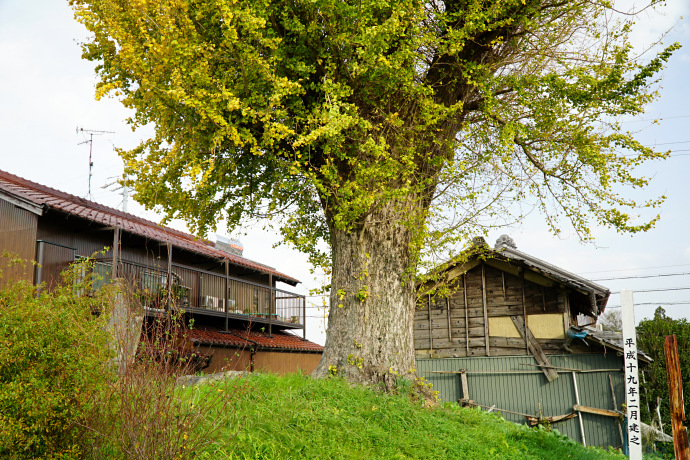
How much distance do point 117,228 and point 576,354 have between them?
13707 mm

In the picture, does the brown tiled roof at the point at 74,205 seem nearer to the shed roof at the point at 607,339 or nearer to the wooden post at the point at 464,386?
the wooden post at the point at 464,386

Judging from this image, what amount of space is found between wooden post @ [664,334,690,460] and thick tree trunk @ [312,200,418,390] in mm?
4181

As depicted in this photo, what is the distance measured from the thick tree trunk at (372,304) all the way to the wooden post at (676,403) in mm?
4181

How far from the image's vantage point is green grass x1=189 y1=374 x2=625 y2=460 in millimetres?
6715

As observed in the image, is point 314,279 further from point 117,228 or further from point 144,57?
point 117,228

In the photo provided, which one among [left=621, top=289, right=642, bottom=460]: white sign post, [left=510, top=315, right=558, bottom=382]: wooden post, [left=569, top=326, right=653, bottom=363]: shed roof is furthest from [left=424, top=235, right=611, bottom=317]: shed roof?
[left=621, top=289, right=642, bottom=460]: white sign post

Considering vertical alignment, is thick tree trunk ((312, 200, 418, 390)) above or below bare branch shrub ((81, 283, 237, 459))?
above

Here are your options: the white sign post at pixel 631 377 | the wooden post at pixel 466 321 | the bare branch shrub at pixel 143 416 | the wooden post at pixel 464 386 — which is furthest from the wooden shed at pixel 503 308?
the bare branch shrub at pixel 143 416

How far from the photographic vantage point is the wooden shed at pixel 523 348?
15.8m

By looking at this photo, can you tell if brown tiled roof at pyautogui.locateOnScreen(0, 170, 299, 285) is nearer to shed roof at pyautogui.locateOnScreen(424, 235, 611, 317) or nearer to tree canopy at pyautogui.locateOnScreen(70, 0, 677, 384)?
tree canopy at pyautogui.locateOnScreen(70, 0, 677, 384)

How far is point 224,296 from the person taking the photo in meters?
21.4

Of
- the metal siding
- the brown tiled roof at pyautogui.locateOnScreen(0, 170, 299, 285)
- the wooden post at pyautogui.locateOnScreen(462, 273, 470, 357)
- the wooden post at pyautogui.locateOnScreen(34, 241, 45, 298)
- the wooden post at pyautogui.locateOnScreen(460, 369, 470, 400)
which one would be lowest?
the wooden post at pyautogui.locateOnScreen(460, 369, 470, 400)

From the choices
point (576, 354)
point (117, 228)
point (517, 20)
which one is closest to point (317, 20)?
point (517, 20)

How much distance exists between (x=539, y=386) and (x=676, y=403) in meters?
9.97
